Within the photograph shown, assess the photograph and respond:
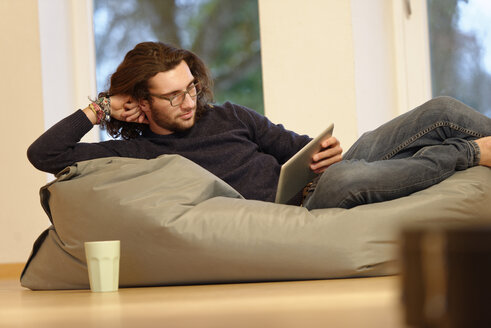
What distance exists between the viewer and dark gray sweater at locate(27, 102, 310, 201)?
2.07 meters

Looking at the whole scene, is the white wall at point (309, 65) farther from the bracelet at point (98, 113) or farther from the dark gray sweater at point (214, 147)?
the bracelet at point (98, 113)

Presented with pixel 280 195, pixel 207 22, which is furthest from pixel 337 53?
pixel 280 195

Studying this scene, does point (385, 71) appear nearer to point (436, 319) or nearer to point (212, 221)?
point (212, 221)

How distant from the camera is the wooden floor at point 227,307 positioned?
88cm

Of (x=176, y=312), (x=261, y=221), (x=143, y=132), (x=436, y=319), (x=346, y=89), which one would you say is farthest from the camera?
(x=346, y=89)

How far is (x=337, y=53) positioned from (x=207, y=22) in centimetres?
91

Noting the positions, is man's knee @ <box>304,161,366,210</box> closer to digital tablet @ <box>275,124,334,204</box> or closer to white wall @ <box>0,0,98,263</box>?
digital tablet @ <box>275,124,334,204</box>

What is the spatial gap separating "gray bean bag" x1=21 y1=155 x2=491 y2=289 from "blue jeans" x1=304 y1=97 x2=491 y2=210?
5cm

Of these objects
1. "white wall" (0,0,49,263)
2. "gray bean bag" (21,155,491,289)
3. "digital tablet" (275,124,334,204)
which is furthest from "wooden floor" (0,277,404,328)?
"white wall" (0,0,49,263)

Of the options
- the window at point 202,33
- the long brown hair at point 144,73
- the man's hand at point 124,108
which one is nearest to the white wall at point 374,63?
the window at point 202,33

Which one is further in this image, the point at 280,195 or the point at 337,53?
the point at 337,53

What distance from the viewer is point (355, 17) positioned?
2.94 metres

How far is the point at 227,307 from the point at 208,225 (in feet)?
1.86

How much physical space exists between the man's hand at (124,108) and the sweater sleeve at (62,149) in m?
0.13
